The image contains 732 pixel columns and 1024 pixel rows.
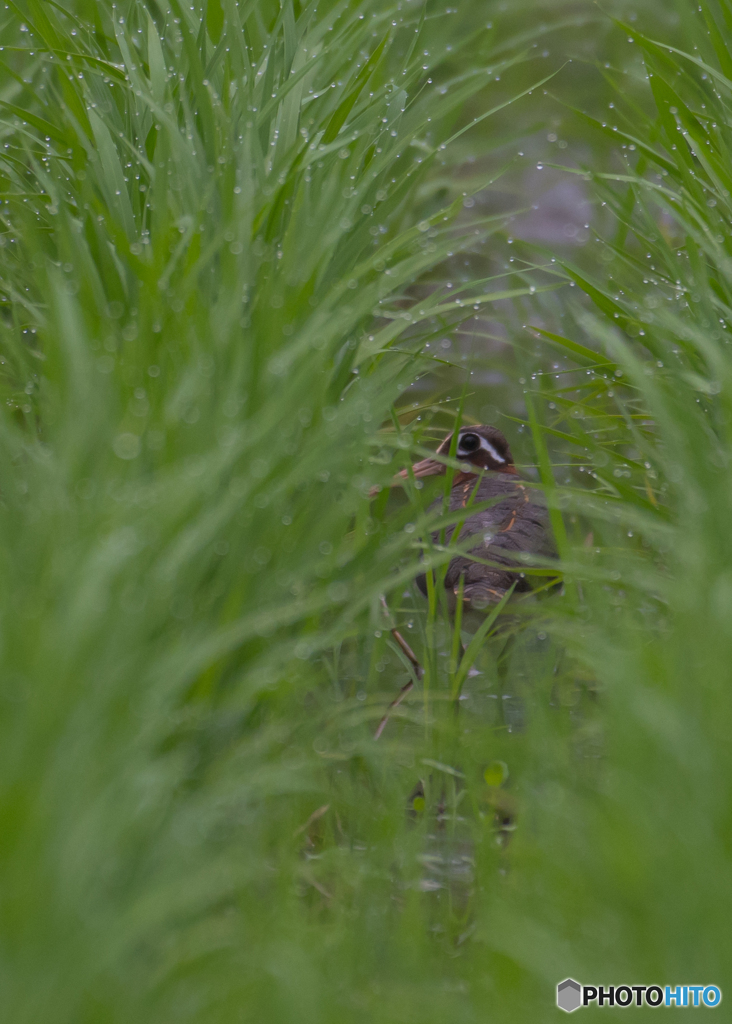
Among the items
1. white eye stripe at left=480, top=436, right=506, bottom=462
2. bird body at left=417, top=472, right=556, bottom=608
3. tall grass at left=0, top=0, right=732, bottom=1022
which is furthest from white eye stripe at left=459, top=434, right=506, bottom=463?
tall grass at left=0, top=0, right=732, bottom=1022

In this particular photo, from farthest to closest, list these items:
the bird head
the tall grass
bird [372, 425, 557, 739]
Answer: the bird head → bird [372, 425, 557, 739] → the tall grass

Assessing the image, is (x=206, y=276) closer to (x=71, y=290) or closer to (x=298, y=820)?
(x=71, y=290)

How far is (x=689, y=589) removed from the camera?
1489mm

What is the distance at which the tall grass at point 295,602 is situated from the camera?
3.86ft

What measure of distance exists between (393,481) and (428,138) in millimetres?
1533

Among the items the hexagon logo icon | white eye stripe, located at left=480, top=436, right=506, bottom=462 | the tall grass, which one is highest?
the tall grass

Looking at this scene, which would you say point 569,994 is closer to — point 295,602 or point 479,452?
point 295,602

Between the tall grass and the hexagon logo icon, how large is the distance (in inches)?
0.7

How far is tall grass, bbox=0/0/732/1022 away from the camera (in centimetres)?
118

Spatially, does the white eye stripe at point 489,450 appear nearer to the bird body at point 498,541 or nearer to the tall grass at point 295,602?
the bird body at point 498,541

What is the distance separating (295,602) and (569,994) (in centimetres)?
67

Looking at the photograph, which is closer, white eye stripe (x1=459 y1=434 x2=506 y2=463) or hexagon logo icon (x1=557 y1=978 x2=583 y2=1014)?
hexagon logo icon (x1=557 y1=978 x2=583 y2=1014)

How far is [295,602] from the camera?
5.28 ft

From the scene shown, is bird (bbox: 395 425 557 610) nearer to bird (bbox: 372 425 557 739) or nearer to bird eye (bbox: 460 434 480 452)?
bird (bbox: 372 425 557 739)
